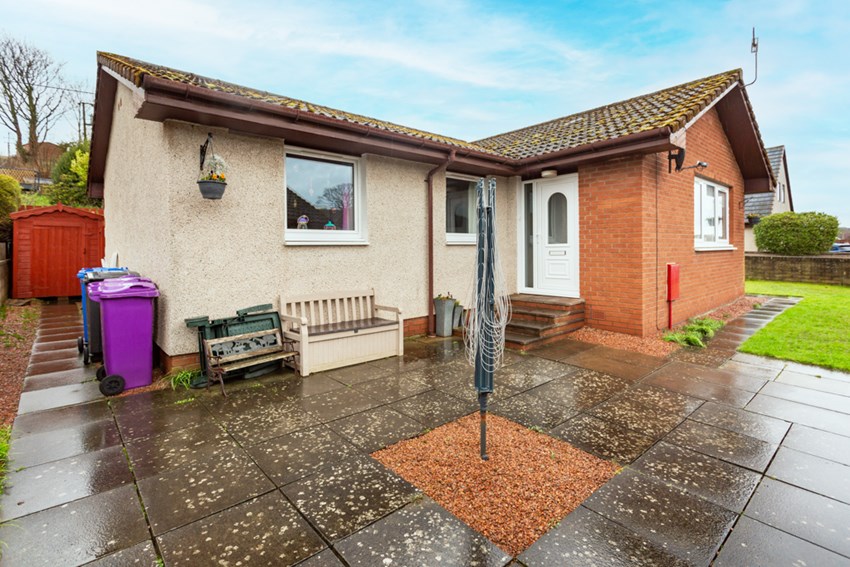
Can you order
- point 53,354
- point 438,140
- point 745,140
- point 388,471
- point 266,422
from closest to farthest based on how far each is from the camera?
point 388,471 < point 266,422 < point 53,354 < point 438,140 < point 745,140

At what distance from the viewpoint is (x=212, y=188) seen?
4.91m

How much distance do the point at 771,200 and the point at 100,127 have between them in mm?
31951

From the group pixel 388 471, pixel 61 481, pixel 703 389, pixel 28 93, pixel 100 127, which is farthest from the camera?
pixel 28 93

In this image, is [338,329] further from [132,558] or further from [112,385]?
[132,558]

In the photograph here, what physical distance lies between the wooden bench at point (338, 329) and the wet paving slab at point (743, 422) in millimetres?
3891

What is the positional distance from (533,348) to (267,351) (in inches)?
158

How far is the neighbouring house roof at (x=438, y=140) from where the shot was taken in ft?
15.5

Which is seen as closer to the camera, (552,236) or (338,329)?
Answer: (338,329)

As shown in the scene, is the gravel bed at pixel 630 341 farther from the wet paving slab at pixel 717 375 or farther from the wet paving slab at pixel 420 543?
the wet paving slab at pixel 420 543

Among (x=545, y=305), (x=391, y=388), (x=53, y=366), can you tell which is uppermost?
(x=545, y=305)

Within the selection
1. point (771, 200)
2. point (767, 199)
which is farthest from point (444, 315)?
point (771, 200)

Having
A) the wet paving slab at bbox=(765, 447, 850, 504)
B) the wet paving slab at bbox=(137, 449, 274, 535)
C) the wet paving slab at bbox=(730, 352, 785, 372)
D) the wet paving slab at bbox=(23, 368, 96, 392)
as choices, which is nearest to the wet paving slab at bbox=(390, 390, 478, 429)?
the wet paving slab at bbox=(137, 449, 274, 535)

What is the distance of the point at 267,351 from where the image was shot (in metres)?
5.23

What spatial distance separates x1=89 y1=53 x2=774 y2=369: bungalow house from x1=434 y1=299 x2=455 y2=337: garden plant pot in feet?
0.59
